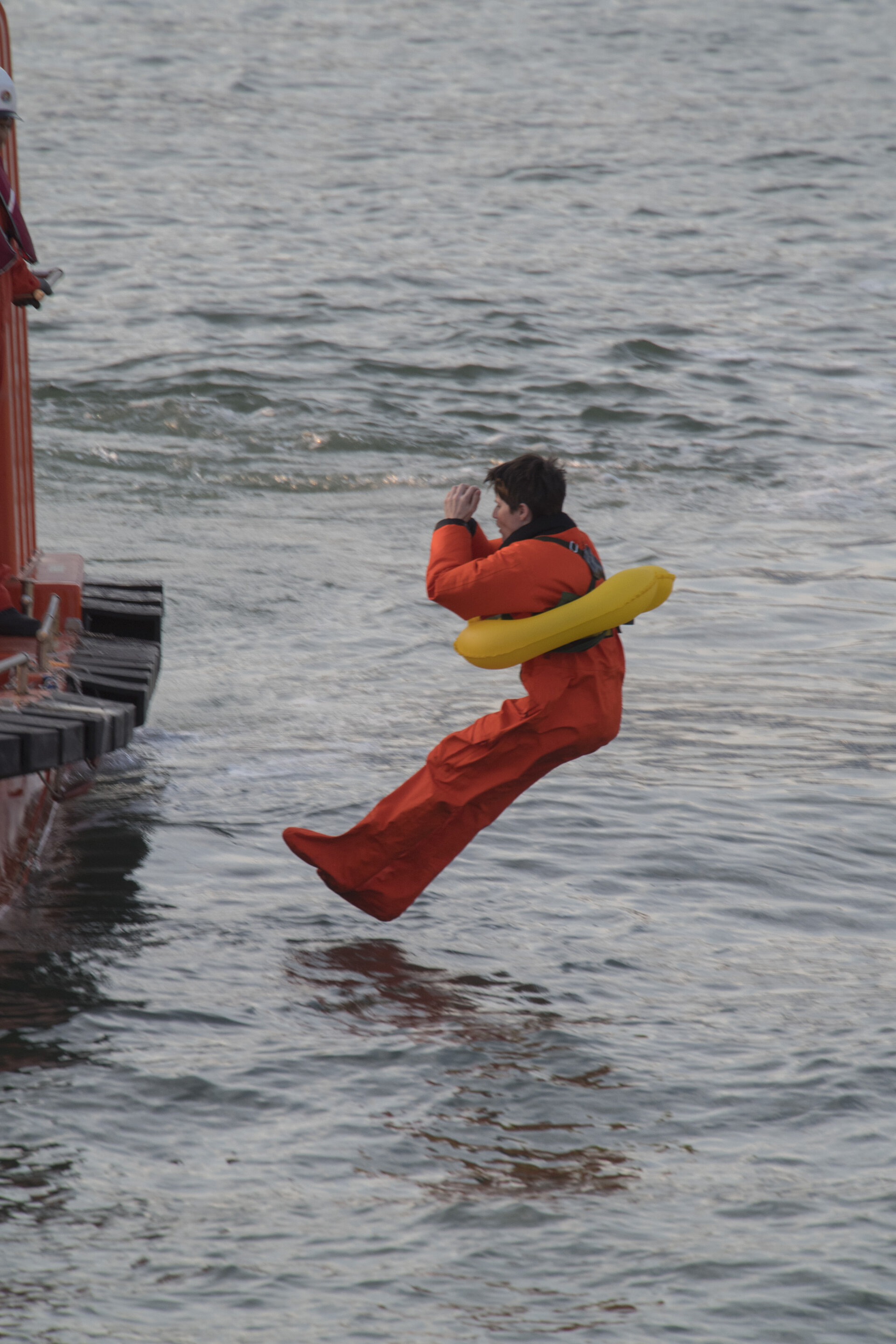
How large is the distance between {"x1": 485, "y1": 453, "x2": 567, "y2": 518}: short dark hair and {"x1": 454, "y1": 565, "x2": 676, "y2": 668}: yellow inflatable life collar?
12.6 inches

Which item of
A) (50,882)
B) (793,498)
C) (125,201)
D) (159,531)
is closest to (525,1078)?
(50,882)

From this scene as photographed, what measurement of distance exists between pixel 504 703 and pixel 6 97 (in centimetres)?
266

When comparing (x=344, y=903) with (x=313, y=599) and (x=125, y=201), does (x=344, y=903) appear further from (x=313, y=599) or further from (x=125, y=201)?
(x=125, y=201)

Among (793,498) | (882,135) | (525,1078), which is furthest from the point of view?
(882,135)

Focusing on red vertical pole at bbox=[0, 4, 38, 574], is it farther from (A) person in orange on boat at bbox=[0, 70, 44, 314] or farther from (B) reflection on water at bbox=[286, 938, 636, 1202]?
(B) reflection on water at bbox=[286, 938, 636, 1202]

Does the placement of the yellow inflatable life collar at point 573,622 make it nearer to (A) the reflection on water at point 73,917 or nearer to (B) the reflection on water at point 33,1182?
(A) the reflection on water at point 73,917

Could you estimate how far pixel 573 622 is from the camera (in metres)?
5.07

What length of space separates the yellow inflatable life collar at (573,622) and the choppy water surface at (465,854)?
1068 mm

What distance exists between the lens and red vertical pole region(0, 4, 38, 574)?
229 inches

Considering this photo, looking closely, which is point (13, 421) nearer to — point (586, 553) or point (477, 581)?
point (477, 581)

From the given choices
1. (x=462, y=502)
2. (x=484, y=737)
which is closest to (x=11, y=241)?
(x=462, y=502)

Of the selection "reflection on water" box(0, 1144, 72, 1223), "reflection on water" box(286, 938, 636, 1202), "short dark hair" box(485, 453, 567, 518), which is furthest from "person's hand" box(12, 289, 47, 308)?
"reflection on water" box(0, 1144, 72, 1223)

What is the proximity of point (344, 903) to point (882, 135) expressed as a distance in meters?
24.4

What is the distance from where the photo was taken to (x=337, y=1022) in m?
4.92
